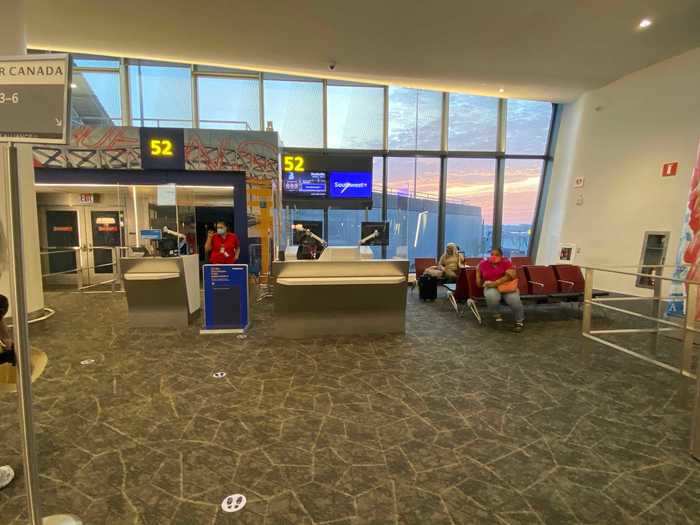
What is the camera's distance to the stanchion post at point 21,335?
1540 millimetres

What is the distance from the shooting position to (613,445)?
262 centimetres

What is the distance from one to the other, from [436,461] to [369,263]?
2750 mm

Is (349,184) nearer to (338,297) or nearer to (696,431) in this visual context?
(338,297)

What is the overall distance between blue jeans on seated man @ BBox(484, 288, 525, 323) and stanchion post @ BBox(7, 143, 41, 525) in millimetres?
5499

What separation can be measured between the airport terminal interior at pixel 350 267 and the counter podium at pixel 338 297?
0.14 ft

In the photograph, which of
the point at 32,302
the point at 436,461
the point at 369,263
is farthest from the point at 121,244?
the point at 436,461

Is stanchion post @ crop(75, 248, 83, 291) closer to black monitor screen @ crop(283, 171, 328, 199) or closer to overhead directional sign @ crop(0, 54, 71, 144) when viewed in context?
black monitor screen @ crop(283, 171, 328, 199)

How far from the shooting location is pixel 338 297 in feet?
16.1

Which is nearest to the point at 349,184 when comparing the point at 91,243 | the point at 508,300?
the point at 508,300

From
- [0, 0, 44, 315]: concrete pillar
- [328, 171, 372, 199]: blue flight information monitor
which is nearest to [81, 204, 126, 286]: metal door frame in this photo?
[0, 0, 44, 315]: concrete pillar

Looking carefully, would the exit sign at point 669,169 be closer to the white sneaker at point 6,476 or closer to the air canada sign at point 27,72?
the air canada sign at point 27,72

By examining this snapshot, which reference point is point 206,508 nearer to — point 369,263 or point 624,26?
point 369,263

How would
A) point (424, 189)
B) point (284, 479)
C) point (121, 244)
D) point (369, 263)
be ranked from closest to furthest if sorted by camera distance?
point (284, 479)
point (369, 263)
point (121, 244)
point (424, 189)

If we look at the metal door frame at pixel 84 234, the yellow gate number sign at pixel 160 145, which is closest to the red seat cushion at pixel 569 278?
the yellow gate number sign at pixel 160 145
